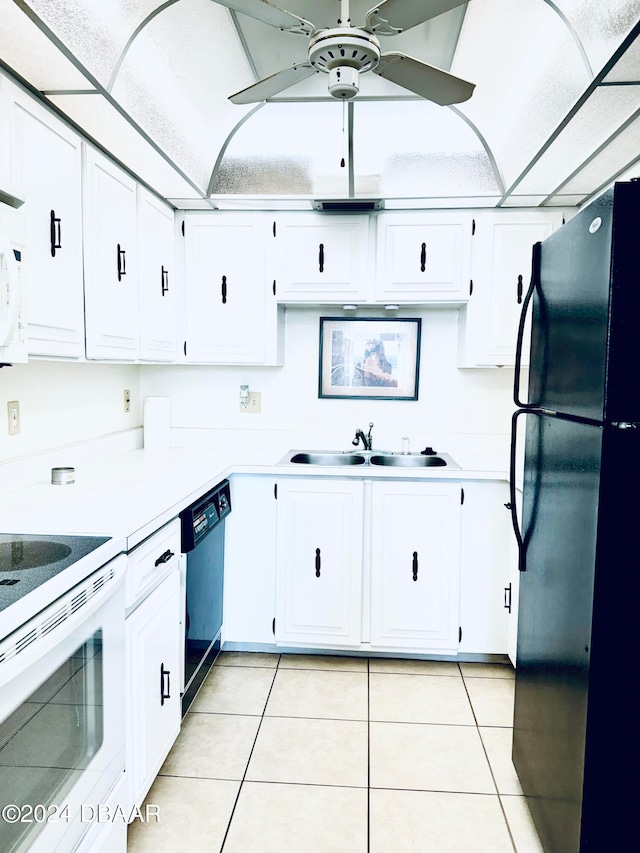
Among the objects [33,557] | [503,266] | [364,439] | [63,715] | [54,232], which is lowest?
[63,715]

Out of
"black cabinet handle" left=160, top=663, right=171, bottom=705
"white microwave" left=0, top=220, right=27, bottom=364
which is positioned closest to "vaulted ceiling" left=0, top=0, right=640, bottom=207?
"white microwave" left=0, top=220, right=27, bottom=364

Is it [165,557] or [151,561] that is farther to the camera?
[165,557]

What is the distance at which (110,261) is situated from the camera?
7.14ft

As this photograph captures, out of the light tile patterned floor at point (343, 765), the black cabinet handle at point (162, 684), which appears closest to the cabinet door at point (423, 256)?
the light tile patterned floor at point (343, 765)

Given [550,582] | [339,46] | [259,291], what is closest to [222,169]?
[259,291]

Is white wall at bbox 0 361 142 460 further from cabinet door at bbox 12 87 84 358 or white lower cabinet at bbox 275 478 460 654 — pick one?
white lower cabinet at bbox 275 478 460 654

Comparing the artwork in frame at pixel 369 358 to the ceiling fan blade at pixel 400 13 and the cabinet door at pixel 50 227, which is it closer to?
the cabinet door at pixel 50 227

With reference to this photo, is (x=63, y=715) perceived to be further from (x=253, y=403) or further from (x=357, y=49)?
(x=253, y=403)

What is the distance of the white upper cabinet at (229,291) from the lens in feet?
9.65

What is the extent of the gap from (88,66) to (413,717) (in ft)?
8.28

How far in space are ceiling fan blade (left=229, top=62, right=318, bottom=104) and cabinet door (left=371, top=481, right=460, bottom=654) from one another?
1646 millimetres

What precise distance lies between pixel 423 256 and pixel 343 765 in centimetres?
223

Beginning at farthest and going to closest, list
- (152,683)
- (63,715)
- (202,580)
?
1. (202,580)
2. (152,683)
3. (63,715)

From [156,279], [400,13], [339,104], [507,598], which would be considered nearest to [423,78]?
[400,13]
